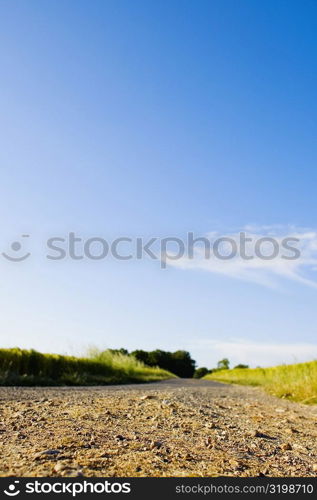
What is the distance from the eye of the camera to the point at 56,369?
54.3 ft

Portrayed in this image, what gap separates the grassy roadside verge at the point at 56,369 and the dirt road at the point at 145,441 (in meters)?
6.61

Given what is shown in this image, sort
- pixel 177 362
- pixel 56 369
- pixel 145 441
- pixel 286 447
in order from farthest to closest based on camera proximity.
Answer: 1. pixel 177 362
2. pixel 56 369
3. pixel 286 447
4. pixel 145 441

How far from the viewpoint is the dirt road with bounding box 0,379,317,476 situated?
287cm

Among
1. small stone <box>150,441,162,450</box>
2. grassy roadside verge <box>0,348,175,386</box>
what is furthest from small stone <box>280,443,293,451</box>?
grassy roadside verge <box>0,348,175,386</box>

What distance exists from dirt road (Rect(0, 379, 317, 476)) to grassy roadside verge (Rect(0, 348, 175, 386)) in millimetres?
6610

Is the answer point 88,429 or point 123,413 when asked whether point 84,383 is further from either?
point 88,429

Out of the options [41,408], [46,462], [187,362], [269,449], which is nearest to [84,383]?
[41,408]

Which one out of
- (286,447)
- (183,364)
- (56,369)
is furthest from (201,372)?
(286,447)

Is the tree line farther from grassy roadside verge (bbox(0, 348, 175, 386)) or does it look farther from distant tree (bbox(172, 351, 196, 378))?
grassy roadside verge (bbox(0, 348, 175, 386))

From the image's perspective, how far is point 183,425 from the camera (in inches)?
181

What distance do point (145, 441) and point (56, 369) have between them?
44.7 ft

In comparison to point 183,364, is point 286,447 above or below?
below

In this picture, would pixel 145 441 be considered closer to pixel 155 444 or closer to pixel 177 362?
pixel 155 444

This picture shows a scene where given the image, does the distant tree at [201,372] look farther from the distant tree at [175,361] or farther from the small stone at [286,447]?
the small stone at [286,447]
